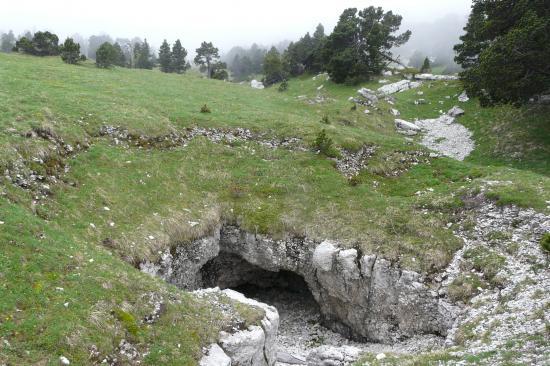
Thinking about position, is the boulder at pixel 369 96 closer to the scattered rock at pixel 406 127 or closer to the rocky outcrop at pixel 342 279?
the scattered rock at pixel 406 127

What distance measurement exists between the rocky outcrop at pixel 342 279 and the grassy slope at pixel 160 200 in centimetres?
106

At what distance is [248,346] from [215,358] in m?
2.22

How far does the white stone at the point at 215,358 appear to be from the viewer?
18.5 m

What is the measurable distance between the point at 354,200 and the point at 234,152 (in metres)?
12.2

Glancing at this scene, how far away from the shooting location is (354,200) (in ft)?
109

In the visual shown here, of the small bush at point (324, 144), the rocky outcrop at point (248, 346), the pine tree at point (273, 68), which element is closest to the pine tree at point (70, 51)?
the pine tree at point (273, 68)

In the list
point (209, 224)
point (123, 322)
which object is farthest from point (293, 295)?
point (123, 322)

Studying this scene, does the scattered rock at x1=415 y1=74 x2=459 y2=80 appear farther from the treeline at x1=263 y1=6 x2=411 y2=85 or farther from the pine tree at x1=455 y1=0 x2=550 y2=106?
the pine tree at x1=455 y1=0 x2=550 y2=106

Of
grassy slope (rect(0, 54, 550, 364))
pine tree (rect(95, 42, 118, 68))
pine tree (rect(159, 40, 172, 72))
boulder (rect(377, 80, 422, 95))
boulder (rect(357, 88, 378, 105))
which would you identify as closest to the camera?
grassy slope (rect(0, 54, 550, 364))

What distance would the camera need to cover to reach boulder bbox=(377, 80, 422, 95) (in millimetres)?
71431

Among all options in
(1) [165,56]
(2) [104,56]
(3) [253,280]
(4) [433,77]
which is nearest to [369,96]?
(4) [433,77]

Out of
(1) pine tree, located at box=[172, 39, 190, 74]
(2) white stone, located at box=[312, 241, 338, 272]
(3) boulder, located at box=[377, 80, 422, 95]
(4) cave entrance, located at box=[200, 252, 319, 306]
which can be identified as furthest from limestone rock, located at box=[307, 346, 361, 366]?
(1) pine tree, located at box=[172, 39, 190, 74]

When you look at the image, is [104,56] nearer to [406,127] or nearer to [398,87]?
[406,127]

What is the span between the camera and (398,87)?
7294 cm
